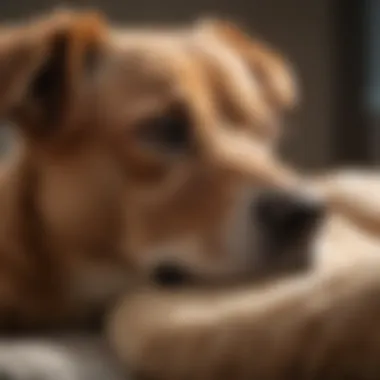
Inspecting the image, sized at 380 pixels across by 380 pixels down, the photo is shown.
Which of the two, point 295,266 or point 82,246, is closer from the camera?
point 295,266

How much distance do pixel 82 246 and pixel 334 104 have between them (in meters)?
1.44

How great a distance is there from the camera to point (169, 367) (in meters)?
0.73

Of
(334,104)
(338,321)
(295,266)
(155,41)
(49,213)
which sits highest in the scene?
(334,104)

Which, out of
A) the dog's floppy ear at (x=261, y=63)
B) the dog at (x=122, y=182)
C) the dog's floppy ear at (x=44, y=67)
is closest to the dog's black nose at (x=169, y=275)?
the dog at (x=122, y=182)

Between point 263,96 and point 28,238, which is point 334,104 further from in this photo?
point 28,238

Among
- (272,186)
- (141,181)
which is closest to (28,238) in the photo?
(141,181)

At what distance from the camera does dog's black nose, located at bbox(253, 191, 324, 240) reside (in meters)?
0.96

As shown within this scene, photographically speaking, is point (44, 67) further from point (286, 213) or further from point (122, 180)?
point (286, 213)

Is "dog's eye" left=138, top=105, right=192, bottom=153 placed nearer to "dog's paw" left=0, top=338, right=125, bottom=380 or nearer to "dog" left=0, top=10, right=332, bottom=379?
"dog" left=0, top=10, right=332, bottom=379

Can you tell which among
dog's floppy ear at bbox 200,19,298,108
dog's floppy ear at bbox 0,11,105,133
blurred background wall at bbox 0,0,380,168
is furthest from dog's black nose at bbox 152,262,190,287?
blurred background wall at bbox 0,0,380,168

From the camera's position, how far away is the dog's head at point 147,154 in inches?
38.6

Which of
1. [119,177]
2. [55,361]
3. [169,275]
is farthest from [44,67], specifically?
[55,361]

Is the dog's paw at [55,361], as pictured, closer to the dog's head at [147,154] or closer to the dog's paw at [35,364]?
the dog's paw at [35,364]

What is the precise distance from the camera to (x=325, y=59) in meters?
2.37
